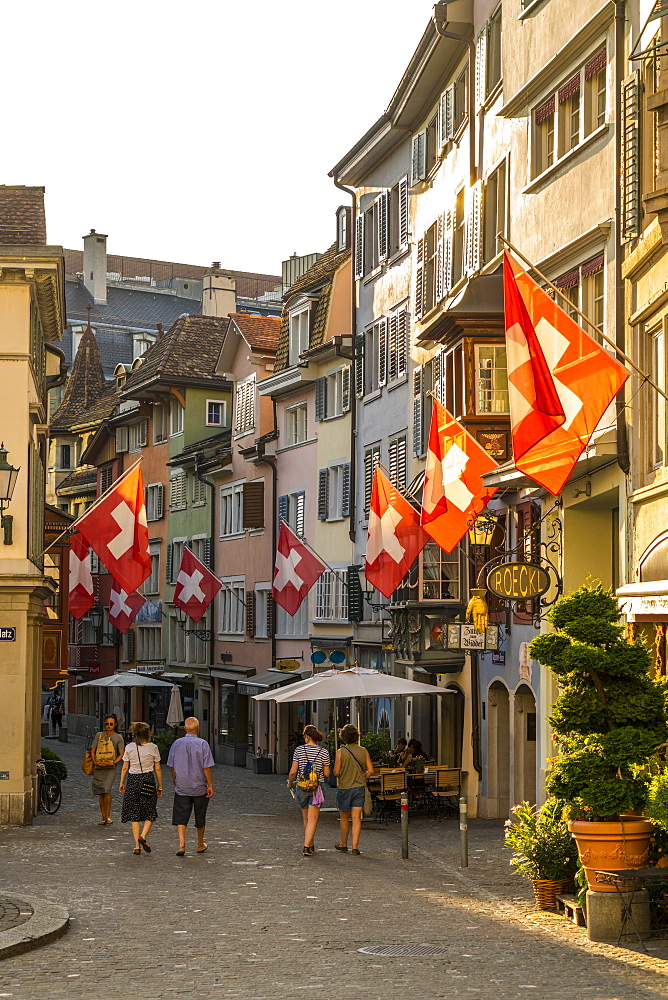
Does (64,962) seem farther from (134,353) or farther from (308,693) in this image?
(134,353)

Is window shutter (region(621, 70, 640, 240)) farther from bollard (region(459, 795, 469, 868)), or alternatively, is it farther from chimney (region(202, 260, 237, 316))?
chimney (region(202, 260, 237, 316))

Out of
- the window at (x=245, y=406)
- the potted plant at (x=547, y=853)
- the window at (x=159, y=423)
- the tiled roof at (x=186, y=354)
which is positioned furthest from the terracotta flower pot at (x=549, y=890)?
the window at (x=159, y=423)

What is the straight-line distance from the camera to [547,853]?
52.2 feet

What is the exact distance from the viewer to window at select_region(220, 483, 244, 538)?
5475 cm

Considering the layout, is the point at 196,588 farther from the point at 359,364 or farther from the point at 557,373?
the point at 557,373

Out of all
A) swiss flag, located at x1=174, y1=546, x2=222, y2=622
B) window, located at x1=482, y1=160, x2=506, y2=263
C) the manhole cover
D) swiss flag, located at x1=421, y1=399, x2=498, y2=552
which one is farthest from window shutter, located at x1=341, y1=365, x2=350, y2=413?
the manhole cover

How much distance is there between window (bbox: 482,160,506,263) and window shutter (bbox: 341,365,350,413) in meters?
15.5

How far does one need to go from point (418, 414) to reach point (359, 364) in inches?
279

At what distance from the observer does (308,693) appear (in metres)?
26.1

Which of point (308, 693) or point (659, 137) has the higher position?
point (659, 137)

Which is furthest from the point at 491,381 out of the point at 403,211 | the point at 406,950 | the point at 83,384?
the point at 83,384

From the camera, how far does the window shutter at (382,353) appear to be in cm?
4047

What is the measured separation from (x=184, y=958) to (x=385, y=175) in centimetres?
3064

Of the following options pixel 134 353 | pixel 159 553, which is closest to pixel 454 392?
pixel 159 553
